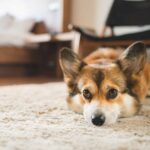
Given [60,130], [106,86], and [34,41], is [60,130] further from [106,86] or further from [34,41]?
[34,41]

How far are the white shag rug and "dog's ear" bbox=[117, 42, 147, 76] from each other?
0.22 meters

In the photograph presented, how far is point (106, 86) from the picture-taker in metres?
1.36

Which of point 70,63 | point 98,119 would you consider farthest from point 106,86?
point 70,63

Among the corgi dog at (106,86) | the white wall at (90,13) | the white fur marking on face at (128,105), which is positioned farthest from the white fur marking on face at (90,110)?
the white wall at (90,13)

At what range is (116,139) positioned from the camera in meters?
1.11

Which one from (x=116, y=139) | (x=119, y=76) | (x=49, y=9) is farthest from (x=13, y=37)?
(x=116, y=139)

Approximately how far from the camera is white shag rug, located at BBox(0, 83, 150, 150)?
1028 millimetres

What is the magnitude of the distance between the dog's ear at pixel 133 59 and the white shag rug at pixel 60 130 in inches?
8.8

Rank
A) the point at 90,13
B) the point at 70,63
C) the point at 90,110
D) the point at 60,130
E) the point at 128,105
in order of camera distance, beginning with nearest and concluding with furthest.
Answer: the point at 60,130
the point at 90,110
the point at 128,105
the point at 70,63
the point at 90,13

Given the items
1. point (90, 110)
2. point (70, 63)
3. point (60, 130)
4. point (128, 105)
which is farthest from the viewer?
point (70, 63)

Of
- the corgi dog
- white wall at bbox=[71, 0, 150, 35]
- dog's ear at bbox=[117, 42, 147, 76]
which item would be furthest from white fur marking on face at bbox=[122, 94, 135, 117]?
white wall at bbox=[71, 0, 150, 35]

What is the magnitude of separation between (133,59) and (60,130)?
0.50m

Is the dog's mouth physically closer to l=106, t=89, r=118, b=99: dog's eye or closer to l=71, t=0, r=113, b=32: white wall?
l=106, t=89, r=118, b=99: dog's eye

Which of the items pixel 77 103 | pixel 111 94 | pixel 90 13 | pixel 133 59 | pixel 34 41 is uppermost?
pixel 133 59
